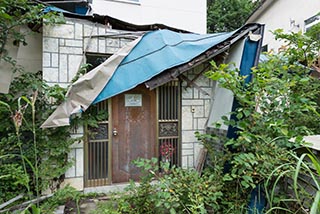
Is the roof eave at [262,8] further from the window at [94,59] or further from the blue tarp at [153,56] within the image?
the window at [94,59]

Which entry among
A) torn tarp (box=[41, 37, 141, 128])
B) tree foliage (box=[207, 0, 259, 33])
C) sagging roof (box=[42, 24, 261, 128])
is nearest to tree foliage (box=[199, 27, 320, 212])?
sagging roof (box=[42, 24, 261, 128])

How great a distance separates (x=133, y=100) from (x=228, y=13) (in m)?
13.6

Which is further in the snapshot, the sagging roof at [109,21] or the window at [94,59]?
the window at [94,59]

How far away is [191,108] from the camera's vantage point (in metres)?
4.70

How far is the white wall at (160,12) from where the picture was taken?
7.10 meters

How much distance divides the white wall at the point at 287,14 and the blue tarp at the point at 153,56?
481 centimetres

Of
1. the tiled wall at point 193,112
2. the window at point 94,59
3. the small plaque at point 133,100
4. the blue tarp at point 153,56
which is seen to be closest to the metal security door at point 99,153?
the small plaque at point 133,100

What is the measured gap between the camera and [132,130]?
4.41 m

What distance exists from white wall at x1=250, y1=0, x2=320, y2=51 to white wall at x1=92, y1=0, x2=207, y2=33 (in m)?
2.49

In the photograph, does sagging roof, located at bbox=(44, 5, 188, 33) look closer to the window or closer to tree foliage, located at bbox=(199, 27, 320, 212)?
the window

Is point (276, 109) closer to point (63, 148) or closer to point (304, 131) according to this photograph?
point (304, 131)

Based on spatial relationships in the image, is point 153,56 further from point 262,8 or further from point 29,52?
point 262,8

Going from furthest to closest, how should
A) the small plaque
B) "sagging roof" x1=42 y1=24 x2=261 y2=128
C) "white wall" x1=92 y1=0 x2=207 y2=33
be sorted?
"white wall" x1=92 y1=0 x2=207 y2=33 < the small plaque < "sagging roof" x1=42 y1=24 x2=261 y2=128

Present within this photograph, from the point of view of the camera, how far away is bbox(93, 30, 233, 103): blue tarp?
3.78 meters
